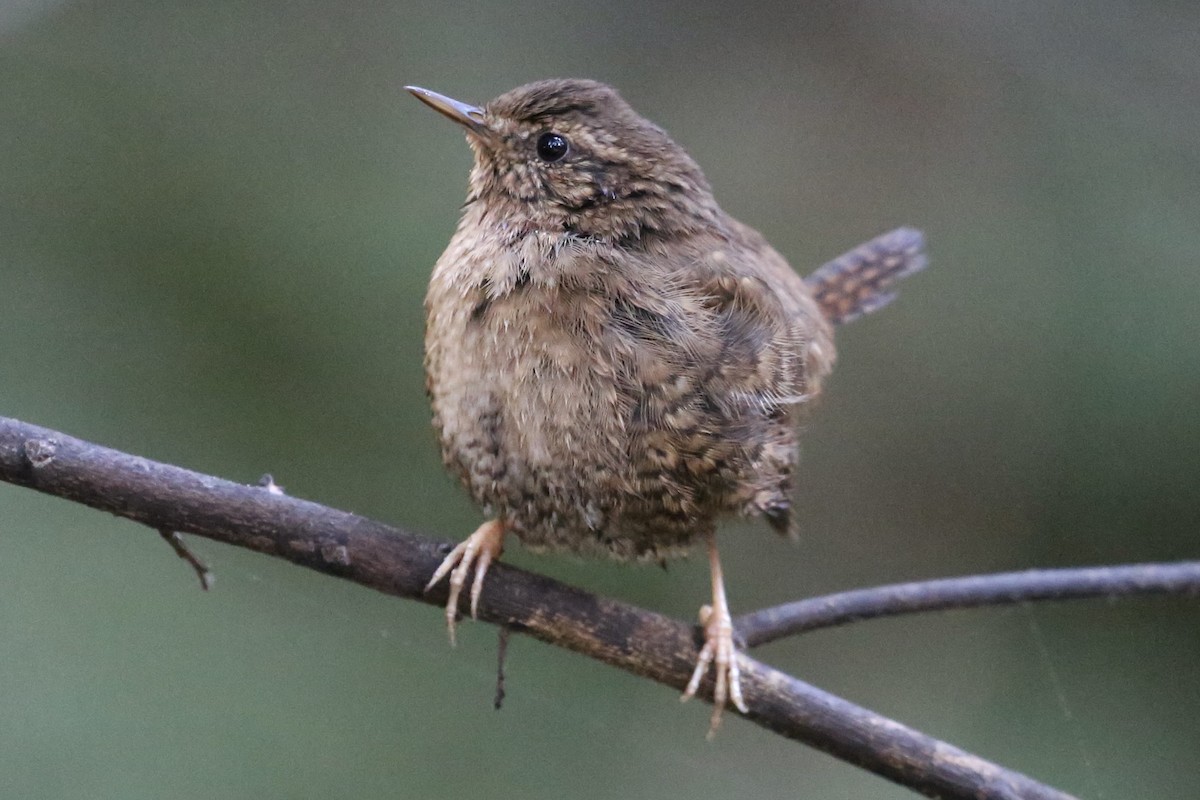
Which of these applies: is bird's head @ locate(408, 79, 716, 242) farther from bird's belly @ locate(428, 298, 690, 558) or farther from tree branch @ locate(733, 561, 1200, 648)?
tree branch @ locate(733, 561, 1200, 648)

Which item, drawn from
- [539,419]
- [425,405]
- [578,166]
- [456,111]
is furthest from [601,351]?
[425,405]

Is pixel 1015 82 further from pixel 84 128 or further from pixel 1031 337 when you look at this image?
pixel 84 128

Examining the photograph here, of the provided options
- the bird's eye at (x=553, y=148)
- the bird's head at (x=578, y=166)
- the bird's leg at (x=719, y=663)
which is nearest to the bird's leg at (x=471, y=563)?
the bird's leg at (x=719, y=663)

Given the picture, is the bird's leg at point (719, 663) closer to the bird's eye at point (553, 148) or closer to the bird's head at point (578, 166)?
the bird's head at point (578, 166)

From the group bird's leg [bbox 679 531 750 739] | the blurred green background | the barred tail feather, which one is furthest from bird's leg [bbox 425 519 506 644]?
the blurred green background

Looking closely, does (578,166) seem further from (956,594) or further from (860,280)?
(860,280)

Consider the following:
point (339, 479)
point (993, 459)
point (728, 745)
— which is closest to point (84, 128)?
point (339, 479)

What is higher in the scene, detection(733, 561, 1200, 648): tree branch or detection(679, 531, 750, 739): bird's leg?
detection(733, 561, 1200, 648): tree branch
